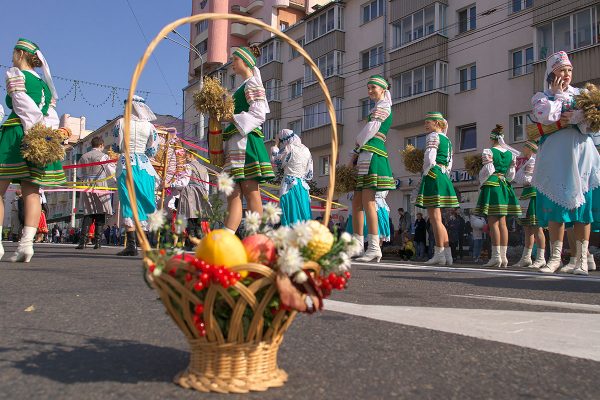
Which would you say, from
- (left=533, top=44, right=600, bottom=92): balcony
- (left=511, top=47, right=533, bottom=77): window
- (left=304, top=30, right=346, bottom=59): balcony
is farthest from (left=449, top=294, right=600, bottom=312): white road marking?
(left=304, top=30, right=346, bottom=59): balcony

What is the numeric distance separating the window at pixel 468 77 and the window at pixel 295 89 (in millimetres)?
12605

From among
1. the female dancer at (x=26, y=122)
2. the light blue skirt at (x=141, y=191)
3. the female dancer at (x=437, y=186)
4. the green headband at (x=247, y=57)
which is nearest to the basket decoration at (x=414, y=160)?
the female dancer at (x=437, y=186)

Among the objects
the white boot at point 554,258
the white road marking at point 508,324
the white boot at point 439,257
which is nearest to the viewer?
the white road marking at point 508,324

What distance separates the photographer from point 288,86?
3669 cm

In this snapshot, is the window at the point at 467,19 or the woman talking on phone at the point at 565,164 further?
the window at the point at 467,19

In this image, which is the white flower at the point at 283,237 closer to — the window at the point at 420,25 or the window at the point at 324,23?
the window at the point at 420,25

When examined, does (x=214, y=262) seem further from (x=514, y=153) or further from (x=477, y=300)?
(x=514, y=153)

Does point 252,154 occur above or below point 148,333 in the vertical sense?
above

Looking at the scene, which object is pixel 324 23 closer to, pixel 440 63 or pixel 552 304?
pixel 440 63

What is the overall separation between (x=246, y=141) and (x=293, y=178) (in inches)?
123

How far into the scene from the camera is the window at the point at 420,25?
25.7m

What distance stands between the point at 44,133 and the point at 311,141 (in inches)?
1070

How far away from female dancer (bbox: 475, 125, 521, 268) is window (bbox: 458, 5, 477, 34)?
1668 centimetres

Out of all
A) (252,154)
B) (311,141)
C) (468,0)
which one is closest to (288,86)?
(311,141)
